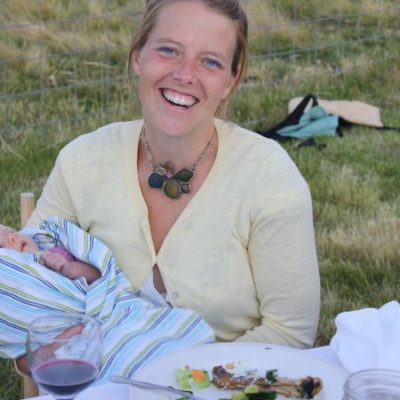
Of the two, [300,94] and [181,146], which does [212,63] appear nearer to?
[181,146]

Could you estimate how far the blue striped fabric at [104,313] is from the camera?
231 centimetres

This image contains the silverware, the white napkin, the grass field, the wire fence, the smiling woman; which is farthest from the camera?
the wire fence

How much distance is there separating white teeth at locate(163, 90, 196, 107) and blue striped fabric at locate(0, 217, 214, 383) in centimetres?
44

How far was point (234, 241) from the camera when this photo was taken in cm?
246

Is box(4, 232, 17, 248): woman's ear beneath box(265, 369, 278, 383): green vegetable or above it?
beneath

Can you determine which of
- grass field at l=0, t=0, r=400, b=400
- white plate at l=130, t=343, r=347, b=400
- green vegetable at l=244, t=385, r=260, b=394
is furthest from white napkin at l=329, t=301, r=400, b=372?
grass field at l=0, t=0, r=400, b=400

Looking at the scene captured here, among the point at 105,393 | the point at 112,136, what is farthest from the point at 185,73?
the point at 105,393

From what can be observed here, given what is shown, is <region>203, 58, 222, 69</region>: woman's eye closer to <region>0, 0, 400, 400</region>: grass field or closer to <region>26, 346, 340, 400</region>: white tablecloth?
<region>26, 346, 340, 400</region>: white tablecloth

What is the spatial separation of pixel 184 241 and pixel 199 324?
0.23 meters

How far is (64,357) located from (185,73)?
1.02 meters

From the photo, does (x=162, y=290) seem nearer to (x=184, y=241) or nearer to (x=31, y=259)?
(x=184, y=241)

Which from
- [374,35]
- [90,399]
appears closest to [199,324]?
[90,399]

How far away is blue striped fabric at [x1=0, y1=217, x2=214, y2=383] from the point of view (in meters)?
2.31

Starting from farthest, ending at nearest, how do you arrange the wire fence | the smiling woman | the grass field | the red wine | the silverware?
the wire fence
the grass field
the smiling woman
the silverware
the red wine
